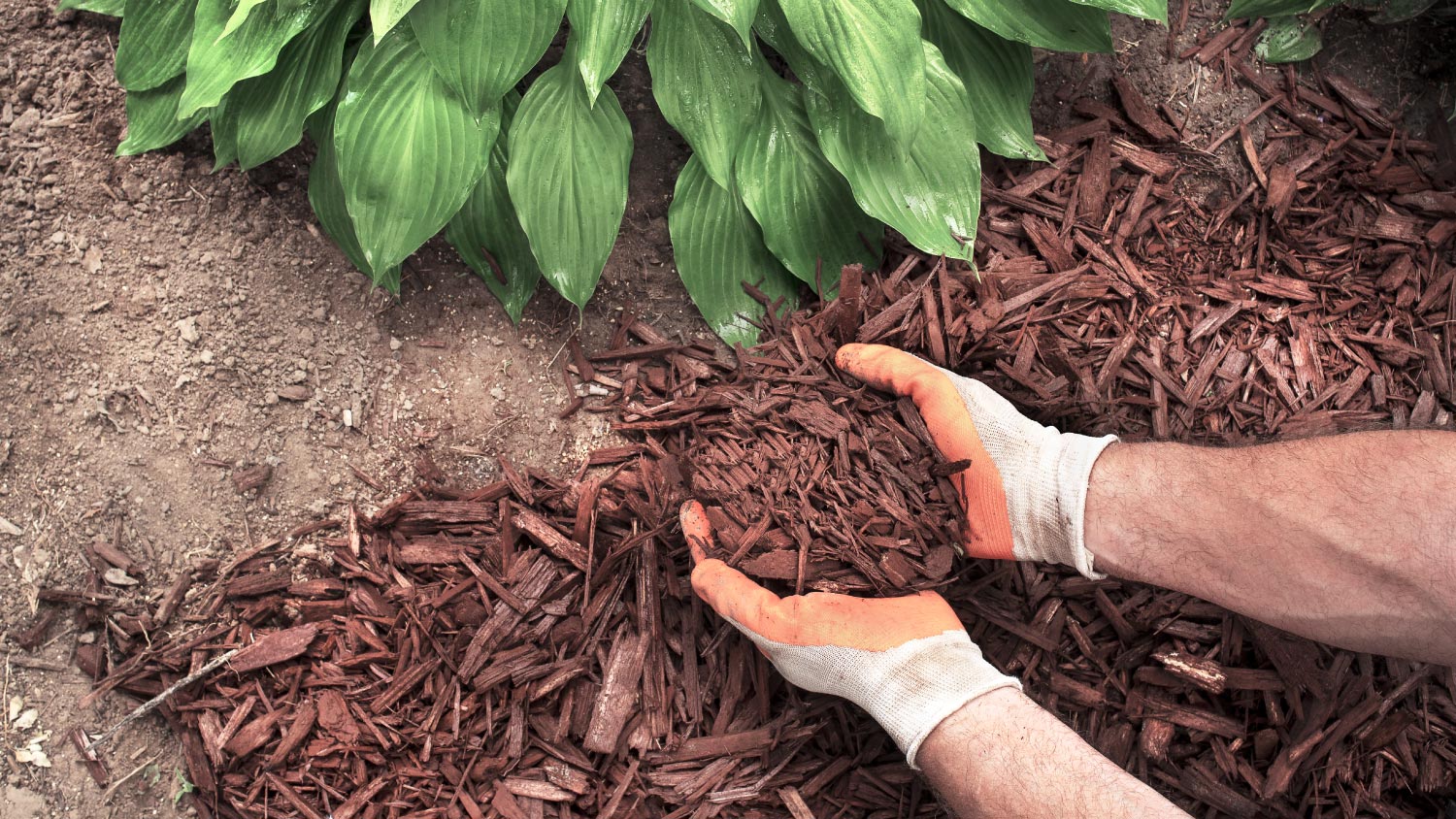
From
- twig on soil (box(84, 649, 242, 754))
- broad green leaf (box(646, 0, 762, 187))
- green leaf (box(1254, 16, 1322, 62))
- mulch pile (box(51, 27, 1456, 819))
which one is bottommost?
twig on soil (box(84, 649, 242, 754))

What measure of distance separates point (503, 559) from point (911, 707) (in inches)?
32.9

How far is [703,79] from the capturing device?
177cm

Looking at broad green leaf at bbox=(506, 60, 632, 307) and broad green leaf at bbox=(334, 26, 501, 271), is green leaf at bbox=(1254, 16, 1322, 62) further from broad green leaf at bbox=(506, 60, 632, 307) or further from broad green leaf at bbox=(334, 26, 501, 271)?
broad green leaf at bbox=(334, 26, 501, 271)

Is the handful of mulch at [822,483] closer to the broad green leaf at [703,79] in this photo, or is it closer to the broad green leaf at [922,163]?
the broad green leaf at [922,163]

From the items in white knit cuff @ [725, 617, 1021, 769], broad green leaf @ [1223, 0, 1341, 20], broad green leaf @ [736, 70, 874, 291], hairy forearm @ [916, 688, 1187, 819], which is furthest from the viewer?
broad green leaf @ [1223, 0, 1341, 20]

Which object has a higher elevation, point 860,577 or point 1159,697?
point 860,577

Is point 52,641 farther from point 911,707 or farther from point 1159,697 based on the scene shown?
point 1159,697

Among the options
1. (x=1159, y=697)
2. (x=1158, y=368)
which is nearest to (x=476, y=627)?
(x=1159, y=697)

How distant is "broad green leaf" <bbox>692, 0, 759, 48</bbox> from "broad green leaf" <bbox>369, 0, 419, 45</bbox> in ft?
Result: 1.52

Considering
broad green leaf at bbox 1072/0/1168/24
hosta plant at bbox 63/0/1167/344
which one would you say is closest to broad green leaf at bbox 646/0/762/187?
hosta plant at bbox 63/0/1167/344

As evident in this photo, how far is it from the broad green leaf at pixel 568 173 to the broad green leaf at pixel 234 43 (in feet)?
1.40

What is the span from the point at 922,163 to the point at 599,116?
0.66m

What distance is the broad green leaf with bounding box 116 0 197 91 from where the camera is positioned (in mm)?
1803

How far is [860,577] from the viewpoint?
5.51 feet
